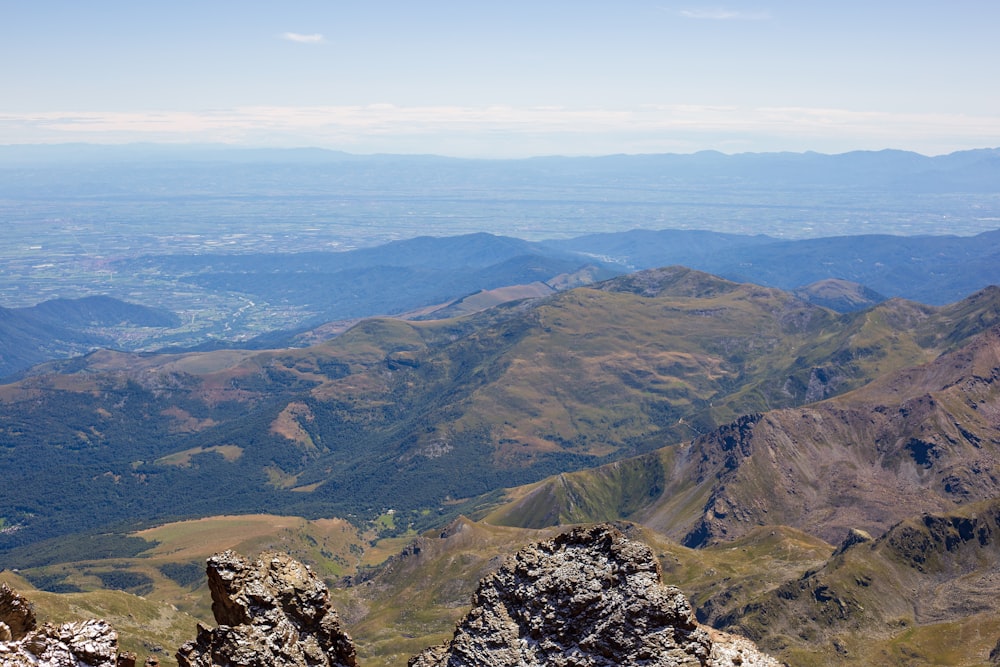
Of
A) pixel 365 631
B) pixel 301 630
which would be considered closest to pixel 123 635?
pixel 365 631

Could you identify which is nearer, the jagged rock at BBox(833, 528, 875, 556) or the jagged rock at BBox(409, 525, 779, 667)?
the jagged rock at BBox(409, 525, 779, 667)

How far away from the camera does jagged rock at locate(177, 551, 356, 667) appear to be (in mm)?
29172

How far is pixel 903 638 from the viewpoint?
149125 millimetres

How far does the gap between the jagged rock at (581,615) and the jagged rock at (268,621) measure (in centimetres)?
585

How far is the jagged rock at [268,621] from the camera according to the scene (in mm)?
29172

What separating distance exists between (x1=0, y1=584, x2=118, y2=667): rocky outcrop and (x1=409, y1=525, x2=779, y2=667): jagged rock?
45.8 feet

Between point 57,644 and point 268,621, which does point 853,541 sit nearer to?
point 268,621

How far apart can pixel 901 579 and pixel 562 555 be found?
163459 mm

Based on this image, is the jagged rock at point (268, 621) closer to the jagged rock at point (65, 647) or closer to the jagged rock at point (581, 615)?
the jagged rock at point (65, 647)

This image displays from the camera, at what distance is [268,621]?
30.5 m

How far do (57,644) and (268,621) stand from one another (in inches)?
294

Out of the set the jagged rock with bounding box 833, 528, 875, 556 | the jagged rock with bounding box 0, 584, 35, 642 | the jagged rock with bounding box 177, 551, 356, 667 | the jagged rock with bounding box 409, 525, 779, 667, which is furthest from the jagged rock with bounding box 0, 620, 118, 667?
the jagged rock with bounding box 833, 528, 875, 556

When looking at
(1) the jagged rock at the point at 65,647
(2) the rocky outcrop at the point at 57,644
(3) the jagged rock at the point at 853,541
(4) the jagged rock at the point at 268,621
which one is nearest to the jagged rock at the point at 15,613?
(2) the rocky outcrop at the point at 57,644

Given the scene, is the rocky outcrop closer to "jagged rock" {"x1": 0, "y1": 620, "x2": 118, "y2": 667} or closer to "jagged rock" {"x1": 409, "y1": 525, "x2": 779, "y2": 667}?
"jagged rock" {"x1": 0, "y1": 620, "x2": 118, "y2": 667}
